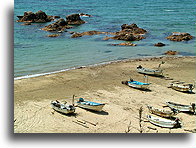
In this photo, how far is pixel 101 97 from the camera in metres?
18.6

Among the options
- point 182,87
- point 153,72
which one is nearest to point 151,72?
point 153,72

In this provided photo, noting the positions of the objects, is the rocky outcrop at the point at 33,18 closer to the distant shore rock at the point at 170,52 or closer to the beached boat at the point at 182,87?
the distant shore rock at the point at 170,52

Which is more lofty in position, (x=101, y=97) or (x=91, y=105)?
(x=91, y=105)

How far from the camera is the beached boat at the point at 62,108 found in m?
15.4

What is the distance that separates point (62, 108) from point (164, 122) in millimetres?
5235

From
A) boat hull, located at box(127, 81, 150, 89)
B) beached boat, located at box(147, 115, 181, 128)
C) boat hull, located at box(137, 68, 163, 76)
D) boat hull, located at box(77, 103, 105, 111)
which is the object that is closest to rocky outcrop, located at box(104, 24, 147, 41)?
boat hull, located at box(137, 68, 163, 76)

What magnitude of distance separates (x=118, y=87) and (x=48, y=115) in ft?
22.2

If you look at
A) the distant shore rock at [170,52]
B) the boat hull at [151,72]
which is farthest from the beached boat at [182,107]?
the distant shore rock at [170,52]

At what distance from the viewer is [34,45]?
3234 centimetres

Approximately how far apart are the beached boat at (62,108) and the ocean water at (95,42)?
280 inches

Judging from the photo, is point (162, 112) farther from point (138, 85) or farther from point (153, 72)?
point (153, 72)

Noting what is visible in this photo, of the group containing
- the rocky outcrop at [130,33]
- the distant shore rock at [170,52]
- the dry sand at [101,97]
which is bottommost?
the dry sand at [101,97]

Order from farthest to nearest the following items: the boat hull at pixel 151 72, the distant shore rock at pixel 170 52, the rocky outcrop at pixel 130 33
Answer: the rocky outcrop at pixel 130 33 → the distant shore rock at pixel 170 52 → the boat hull at pixel 151 72

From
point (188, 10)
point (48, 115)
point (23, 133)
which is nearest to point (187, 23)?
point (188, 10)
